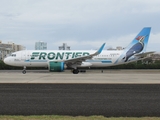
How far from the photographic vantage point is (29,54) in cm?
3306

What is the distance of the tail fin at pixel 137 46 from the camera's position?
35188 millimetres

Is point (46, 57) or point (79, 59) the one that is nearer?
point (79, 59)

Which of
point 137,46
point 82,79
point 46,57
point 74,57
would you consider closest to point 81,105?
point 82,79

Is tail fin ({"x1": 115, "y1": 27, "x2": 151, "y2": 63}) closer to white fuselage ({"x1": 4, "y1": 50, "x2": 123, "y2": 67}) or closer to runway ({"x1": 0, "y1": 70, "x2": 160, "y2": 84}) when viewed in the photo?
white fuselage ({"x1": 4, "y1": 50, "x2": 123, "y2": 67})

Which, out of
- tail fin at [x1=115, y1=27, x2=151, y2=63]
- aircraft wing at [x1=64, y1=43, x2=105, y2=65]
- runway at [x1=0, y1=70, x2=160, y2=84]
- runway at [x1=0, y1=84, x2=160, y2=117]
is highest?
tail fin at [x1=115, y1=27, x2=151, y2=63]

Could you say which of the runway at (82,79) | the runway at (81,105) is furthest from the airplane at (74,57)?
the runway at (81,105)

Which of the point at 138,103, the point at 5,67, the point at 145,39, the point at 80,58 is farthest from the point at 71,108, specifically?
the point at 5,67

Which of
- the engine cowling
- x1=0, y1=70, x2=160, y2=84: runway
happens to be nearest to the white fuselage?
the engine cowling

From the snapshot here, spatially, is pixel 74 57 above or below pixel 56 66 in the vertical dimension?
above

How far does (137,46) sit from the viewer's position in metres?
36.1

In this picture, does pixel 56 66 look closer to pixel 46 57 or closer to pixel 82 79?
pixel 46 57

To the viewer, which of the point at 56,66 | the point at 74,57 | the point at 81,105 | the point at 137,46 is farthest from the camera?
the point at 137,46

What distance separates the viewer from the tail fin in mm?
35188

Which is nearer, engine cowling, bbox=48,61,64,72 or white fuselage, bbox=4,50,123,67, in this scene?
engine cowling, bbox=48,61,64,72
